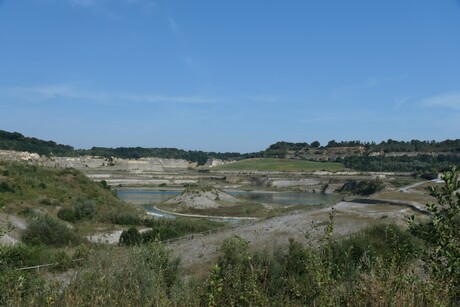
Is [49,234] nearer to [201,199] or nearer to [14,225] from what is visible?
[14,225]

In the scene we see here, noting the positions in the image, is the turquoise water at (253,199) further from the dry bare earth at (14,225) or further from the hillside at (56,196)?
the dry bare earth at (14,225)

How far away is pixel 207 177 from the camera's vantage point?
484 feet

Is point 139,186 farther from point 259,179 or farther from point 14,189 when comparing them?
point 14,189

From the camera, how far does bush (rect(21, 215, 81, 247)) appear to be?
92.0ft

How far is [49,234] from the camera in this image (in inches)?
1126

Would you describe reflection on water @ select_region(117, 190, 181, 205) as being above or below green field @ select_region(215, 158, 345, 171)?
below

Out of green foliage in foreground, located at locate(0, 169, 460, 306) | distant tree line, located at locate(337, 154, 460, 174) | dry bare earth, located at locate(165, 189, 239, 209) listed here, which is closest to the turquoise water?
dry bare earth, located at locate(165, 189, 239, 209)

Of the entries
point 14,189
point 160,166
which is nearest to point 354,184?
point 14,189

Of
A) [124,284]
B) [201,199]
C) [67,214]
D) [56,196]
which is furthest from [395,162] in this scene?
[124,284]

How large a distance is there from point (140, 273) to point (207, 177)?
13980cm

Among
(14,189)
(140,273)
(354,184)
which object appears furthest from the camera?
(354,184)

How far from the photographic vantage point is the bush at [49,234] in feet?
92.0

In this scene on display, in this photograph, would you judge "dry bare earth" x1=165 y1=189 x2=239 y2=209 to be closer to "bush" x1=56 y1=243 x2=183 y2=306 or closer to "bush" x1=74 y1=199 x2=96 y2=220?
"bush" x1=74 y1=199 x2=96 y2=220

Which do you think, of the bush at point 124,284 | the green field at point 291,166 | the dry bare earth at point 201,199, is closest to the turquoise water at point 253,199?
the dry bare earth at point 201,199
